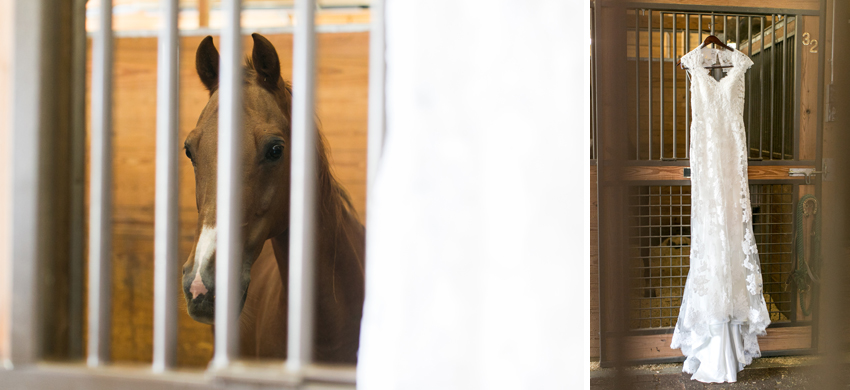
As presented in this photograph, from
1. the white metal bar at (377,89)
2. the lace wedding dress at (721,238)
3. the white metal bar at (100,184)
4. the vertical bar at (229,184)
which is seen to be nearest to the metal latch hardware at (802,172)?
the lace wedding dress at (721,238)

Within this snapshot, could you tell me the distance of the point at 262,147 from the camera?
27.2 inches

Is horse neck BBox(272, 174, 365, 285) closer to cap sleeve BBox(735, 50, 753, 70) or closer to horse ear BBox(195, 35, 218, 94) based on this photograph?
horse ear BBox(195, 35, 218, 94)

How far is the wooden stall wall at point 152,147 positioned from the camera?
77 centimetres

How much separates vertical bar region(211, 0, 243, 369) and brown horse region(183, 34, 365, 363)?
15 cm

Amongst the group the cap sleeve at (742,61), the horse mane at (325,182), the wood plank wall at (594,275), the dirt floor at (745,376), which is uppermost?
the cap sleeve at (742,61)

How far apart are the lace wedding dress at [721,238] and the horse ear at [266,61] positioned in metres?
1.43

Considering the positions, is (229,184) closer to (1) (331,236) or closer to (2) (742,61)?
(1) (331,236)

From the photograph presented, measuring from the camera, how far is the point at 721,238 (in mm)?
1416

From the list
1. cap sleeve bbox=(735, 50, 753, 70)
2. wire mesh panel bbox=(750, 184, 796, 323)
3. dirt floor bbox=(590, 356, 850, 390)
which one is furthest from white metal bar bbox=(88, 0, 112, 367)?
wire mesh panel bbox=(750, 184, 796, 323)

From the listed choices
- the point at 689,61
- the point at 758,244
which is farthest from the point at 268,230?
the point at 758,244

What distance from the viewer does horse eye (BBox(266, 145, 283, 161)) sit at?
69 cm

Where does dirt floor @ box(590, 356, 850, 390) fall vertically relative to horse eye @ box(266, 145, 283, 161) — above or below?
below

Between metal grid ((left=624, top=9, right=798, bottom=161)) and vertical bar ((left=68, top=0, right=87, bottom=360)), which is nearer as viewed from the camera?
vertical bar ((left=68, top=0, right=87, bottom=360))

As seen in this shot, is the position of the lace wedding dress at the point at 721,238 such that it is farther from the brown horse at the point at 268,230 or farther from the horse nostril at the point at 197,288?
the horse nostril at the point at 197,288
